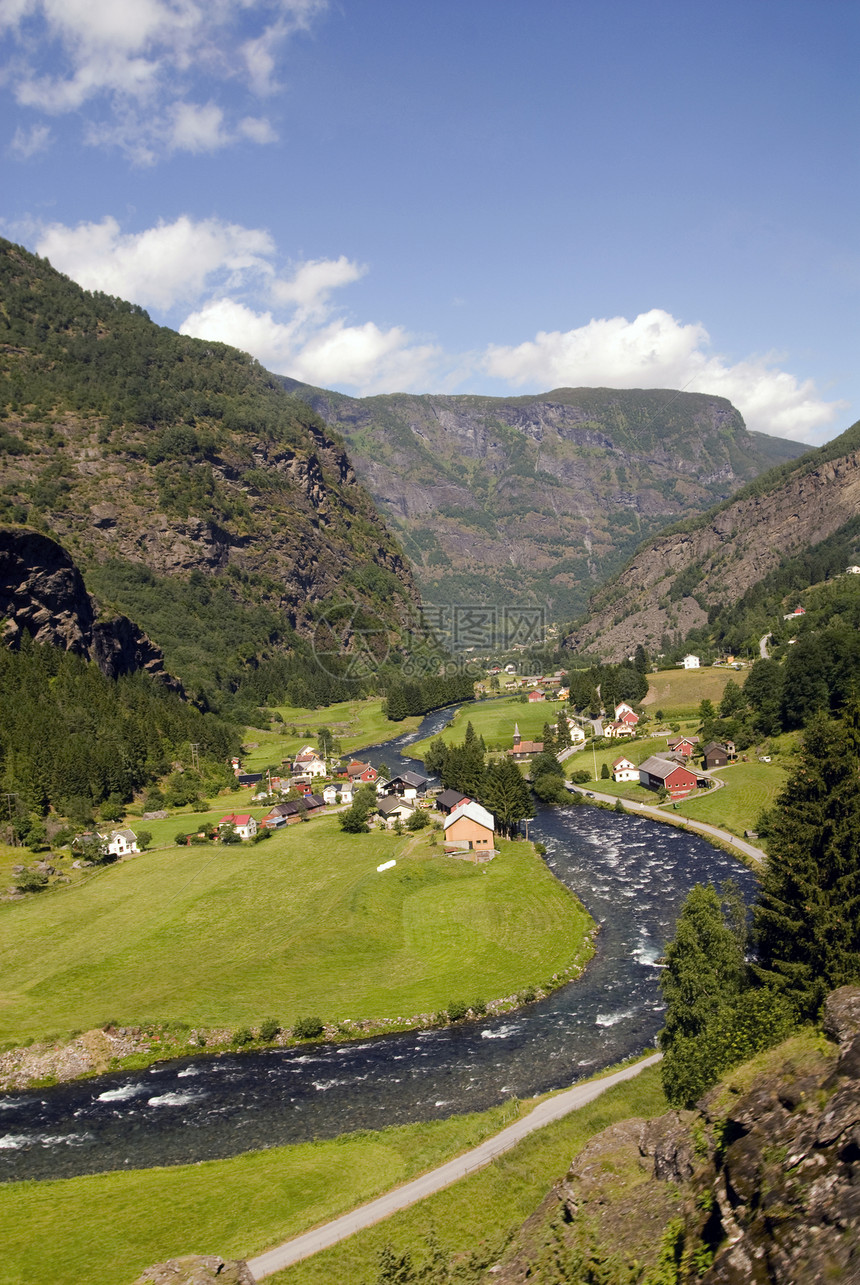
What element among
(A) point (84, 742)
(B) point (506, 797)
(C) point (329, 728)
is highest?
(A) point (84, 742)

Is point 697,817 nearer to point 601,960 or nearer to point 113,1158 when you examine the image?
point 601,960

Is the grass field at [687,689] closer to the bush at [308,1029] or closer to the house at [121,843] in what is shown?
the house at [121,843]

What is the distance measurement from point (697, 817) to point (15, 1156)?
66045mm

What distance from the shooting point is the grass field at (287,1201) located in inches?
1017

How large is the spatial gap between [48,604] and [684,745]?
100 metres

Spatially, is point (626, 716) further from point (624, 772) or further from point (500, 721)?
point (500, 721)

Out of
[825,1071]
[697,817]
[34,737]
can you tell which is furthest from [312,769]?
[825,1071]

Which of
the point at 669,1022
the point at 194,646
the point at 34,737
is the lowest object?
the point at 669,1022

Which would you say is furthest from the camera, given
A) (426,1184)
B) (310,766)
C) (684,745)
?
(310,766)

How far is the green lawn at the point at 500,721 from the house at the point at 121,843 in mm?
58128


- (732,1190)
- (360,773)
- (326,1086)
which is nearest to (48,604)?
(360,773)

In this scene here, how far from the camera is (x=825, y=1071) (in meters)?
15.1

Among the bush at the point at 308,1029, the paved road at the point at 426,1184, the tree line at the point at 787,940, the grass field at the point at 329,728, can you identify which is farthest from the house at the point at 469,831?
the grass field at the point at 329,728

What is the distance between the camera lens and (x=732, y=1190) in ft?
44.5
